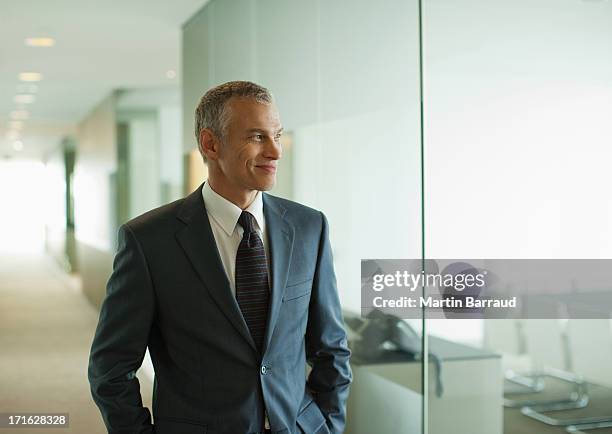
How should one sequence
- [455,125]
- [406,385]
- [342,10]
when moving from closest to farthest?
[455,125]
[406,385]
[342,10]

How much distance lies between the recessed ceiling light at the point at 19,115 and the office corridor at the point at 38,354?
401cm

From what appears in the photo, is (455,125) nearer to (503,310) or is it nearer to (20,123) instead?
(503,310)

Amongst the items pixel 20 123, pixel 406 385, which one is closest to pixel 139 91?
pixel 20 123

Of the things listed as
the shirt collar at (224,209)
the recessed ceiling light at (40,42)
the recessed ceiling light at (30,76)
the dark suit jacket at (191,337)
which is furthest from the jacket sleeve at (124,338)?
the recessed ceiling light at (30,76)

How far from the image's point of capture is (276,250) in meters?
1.77

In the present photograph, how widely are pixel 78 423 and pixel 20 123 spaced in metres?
5.44

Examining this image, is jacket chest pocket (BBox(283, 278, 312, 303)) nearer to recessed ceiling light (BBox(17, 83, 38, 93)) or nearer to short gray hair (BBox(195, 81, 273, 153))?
short gray hair (BBox(195, 81, 273, 153))

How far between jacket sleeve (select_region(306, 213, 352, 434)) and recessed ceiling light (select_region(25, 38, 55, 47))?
4.40 m

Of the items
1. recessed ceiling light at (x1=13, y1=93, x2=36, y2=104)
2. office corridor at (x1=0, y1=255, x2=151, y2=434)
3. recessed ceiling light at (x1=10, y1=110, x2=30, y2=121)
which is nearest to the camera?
office corridor at (x1=0, y1=255, x2=151, y2=434)

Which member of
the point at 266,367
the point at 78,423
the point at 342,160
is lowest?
the point at 78,423

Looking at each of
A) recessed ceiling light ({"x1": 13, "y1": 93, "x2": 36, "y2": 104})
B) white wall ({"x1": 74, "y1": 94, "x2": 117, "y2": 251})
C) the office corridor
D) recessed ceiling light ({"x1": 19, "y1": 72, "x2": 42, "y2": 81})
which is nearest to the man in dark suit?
the office corridor

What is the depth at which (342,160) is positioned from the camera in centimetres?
316

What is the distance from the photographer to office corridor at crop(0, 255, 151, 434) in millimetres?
4055

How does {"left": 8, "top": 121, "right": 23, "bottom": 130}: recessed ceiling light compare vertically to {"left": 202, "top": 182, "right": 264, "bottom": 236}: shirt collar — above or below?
above
